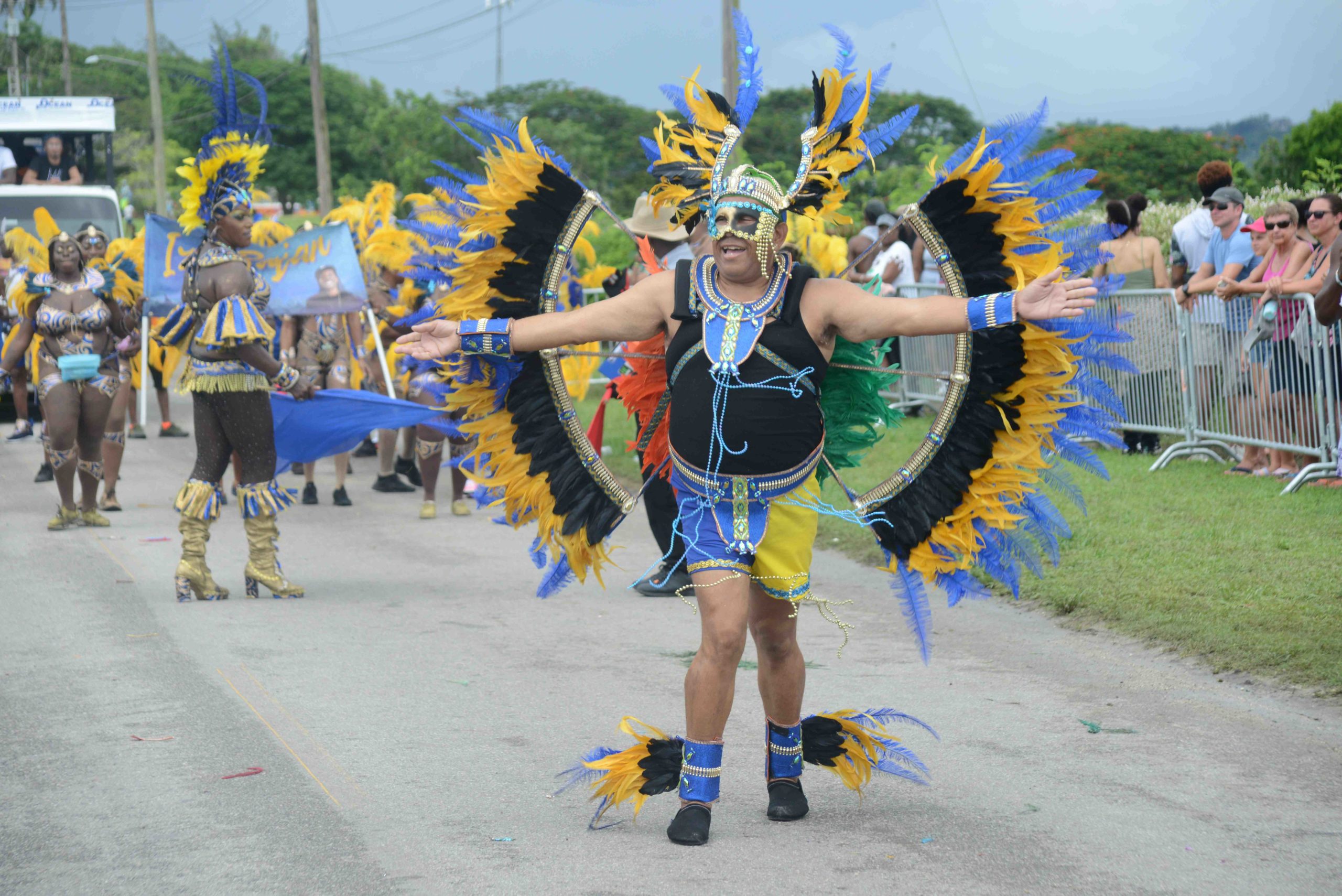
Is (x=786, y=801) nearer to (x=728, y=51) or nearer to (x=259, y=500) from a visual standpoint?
(x=259, y=500)

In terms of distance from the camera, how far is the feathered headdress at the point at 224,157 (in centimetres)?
737

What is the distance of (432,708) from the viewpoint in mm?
5590

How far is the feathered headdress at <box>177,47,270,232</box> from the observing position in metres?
7.37

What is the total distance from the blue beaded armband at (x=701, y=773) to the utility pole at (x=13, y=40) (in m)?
56.0

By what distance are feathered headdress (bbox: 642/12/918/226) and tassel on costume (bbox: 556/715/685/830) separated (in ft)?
5.43

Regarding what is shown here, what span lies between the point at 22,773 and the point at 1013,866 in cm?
328

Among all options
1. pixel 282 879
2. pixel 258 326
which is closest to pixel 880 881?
pixel 282 879

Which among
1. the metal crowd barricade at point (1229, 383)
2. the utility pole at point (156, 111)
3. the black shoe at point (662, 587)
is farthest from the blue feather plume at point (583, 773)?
the utility pole at point (156, 111)

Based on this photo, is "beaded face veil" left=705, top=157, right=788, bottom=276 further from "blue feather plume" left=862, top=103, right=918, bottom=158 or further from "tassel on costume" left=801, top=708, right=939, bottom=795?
"tassel on costume" left=801, top=708, right=939, bottom=795

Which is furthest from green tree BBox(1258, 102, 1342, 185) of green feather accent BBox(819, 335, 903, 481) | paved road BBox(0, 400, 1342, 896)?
green feather accent BBox(819, 335, 903, 481)

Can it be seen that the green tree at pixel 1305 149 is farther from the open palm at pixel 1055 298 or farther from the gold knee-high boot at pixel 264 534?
the open palm at pixel 1055 298

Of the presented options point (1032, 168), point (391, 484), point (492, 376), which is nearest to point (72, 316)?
point (391, 484)

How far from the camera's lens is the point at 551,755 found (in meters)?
4.99

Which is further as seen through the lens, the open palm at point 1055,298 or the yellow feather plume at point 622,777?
the yellow feather plume at point 622,777
